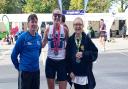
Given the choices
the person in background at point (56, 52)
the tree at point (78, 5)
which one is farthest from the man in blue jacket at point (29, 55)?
the tree at point (78, 5)

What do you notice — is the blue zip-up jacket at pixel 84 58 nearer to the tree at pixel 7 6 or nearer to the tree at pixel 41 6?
the tree at pixel 7 6

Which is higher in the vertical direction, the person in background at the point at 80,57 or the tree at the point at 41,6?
the tree at the point at 41,6

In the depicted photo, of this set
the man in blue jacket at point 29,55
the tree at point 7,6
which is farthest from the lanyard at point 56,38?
the tree at point 7,6

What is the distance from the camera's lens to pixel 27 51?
7133 mm

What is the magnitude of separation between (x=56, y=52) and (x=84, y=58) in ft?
3.11

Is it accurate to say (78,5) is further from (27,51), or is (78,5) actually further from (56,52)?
(27,51)

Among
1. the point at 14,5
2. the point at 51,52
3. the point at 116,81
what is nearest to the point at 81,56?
the point at 51,52

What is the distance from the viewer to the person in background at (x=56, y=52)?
302 inches

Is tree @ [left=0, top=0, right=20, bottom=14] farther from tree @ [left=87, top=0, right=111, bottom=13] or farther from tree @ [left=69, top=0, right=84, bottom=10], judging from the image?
tree @ [left=87, top=0, right=111, bottom=13]

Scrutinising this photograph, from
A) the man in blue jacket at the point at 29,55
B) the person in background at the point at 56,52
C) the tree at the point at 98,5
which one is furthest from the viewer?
the tree at the point at 98,5

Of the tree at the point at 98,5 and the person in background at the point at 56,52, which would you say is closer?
the person in background at the point at 56,52

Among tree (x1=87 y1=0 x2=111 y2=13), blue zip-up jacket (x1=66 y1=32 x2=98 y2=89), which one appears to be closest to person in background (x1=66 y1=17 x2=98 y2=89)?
blue zip-up jacket (x1=66 y1=32 x2=98 y2=89)

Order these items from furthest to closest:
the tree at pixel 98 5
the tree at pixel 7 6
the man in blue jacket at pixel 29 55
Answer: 1. the tree at pixel 7 6
2. the tree at pixel 98 5
3. the man in blue jacket at pixel 29 55

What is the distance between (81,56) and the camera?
6.79m
